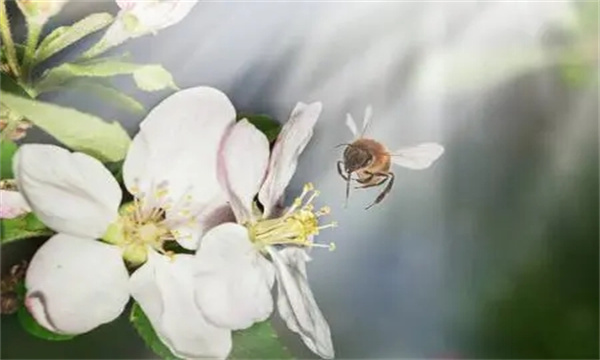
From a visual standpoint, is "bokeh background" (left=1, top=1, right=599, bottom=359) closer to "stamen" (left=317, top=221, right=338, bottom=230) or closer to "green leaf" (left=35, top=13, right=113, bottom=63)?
"stamen" (left=317, top=221, right=338, bottom=230)

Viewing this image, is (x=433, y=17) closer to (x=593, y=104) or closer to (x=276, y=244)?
(x=593, y=104)

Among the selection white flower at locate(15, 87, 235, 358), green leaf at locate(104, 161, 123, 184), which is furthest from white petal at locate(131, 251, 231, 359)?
green leaf at locate(104, 161, 123, 184)

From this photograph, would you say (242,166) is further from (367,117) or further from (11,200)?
(11,200)

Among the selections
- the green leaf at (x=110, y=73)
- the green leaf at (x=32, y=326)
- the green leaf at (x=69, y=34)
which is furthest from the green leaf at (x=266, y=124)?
the green leaf at (x=32, y=326)

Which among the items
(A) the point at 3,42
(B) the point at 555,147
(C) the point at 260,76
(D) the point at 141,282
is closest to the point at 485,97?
(B) the point at 555,147

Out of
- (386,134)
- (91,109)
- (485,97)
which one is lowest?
(91,109)

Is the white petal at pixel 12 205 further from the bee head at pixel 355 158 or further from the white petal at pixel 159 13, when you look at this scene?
the bee head at pixel 355 158

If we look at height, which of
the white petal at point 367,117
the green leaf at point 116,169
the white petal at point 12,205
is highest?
the white petal at point 367,117
